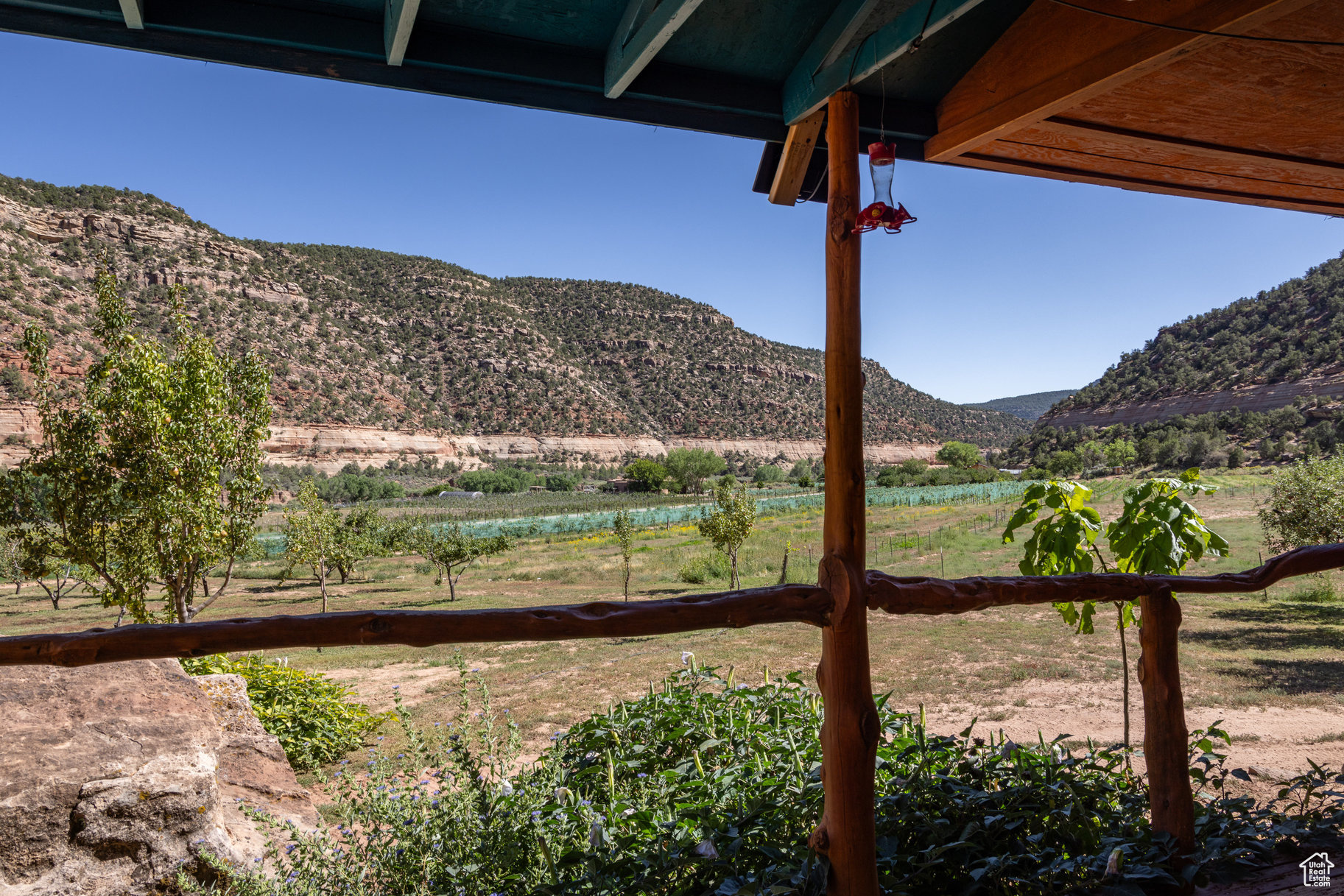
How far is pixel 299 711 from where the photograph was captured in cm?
522

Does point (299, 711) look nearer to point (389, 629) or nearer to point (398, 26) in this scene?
point (389, 629)

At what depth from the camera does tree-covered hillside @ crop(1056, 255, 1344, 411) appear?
39.4 metres

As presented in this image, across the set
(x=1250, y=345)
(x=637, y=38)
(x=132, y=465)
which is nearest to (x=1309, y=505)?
(x=637, y=38)

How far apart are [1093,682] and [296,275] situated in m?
53.8

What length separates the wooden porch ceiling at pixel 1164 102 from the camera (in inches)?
66.0

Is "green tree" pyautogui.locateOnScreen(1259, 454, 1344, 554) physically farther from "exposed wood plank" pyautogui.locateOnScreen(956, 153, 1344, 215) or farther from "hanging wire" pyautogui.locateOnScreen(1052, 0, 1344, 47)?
"hanging wire" pyautogui.locateOnScreen(1052, 0, 1344, 47)

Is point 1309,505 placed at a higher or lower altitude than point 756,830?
higher

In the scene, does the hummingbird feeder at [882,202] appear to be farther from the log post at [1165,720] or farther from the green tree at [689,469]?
the green tree at [689,469]

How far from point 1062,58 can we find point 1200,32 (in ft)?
1.20

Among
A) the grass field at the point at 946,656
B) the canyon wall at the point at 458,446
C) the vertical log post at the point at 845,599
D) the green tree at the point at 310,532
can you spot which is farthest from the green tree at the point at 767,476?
the vertical log post at the point at 845,599

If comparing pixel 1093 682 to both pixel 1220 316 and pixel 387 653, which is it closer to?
pixel 387 653

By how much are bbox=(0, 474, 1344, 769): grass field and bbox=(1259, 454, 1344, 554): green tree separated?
1.08m

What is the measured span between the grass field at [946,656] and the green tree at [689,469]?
34147mm

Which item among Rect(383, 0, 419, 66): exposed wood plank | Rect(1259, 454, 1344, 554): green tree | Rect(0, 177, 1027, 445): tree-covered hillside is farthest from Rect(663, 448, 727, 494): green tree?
Rect(383, 0, 419, 66): exposed wood plank
